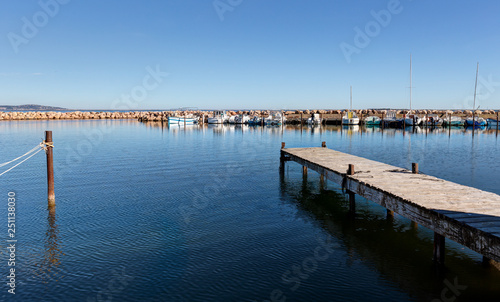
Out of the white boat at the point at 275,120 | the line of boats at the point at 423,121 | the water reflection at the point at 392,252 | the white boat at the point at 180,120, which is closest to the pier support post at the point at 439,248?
the water reflection at the point at 392,252

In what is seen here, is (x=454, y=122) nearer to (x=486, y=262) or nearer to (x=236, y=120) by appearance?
(x=236, y=120)

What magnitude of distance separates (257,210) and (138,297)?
23.4 feet

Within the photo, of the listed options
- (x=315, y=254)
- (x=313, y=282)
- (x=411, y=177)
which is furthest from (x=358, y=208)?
(x=313, y=282)

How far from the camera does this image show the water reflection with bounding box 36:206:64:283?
9.16 m

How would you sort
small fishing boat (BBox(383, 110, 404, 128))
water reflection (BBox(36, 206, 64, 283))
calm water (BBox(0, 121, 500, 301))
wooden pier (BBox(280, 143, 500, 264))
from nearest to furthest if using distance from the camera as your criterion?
wooden pier (BBox(280, 143, 500, 264))
calm water (BBox(0, 121, 500, 301))
water reflection (BBox(36, 206, 64, 283))
small fishing boat (BBox(383, 110, 404, 128))

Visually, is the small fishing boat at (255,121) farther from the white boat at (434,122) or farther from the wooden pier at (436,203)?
the wooden pier at (436,203)

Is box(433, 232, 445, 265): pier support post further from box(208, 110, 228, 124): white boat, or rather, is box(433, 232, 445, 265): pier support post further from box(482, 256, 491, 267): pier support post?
box(208, 110, 228, 124): white boat

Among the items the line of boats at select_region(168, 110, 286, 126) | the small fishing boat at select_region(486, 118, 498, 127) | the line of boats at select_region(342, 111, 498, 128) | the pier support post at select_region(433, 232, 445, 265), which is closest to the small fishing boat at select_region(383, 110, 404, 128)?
the line of boats at select_region(342, 111, 498, 128)

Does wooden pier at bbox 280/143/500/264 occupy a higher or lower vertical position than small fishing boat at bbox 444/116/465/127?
lower

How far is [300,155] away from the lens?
20.8m

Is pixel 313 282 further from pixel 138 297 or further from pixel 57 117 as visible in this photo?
pixel 57 117

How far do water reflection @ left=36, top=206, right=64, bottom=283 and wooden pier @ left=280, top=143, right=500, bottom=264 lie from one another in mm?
8955

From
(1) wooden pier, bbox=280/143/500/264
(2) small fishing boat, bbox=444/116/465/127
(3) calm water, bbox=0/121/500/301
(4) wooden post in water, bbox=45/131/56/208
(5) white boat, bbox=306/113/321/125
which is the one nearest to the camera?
(1) wooden pier, bbox=280/143/500/264

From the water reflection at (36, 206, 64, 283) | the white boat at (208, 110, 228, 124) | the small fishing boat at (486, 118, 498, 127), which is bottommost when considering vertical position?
the water reflection at (36, 206, 64, 283)
